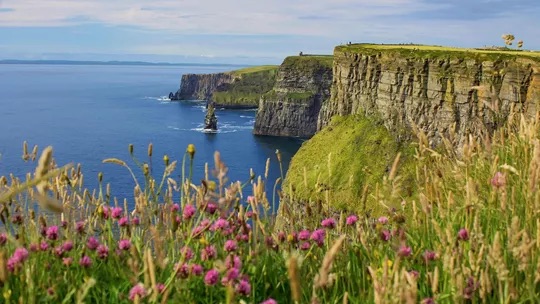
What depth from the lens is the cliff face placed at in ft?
246

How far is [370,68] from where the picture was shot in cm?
10319

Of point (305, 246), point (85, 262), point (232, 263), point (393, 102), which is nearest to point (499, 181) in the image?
point (305, 246)

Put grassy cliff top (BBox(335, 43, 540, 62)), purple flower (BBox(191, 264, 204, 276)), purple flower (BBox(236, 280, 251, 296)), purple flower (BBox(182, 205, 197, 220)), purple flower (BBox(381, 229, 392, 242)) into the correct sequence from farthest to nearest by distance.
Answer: grassy cliff top (BBox(335, 43, 540, 62)), purple flower (BBox(381, 229, 392, 242)), purple flower (BBox(182, 205, 197, 220)), purple flower (BBox(191, 264, 204, 276)), purple flower (BBox(236, 280, 251, 296))

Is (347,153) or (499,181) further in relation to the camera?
(347,153)

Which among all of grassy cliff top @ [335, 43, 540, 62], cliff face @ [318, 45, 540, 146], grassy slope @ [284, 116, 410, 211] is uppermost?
grassy cliff top @ [335, 43, 540, 62]

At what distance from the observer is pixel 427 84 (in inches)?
3511

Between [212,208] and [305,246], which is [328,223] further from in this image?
[212,208]

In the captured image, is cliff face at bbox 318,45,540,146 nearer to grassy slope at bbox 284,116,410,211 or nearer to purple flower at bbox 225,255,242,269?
grassy slope at bbox 284,116,410,211

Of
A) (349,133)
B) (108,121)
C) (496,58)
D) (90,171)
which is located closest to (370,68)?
(349,133)

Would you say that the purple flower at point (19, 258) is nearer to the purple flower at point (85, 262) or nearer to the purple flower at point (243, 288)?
the purple flower at point (85, 262)

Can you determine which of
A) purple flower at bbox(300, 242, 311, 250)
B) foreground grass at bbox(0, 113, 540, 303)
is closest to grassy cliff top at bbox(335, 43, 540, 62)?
foreground grass at bbox(0, 113, 540, 303)

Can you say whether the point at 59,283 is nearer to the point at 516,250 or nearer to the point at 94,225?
the point at 94,225

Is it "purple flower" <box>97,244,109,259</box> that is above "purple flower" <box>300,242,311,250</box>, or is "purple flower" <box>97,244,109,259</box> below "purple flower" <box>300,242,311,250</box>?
above

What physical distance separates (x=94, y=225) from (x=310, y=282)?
2.38 metres
